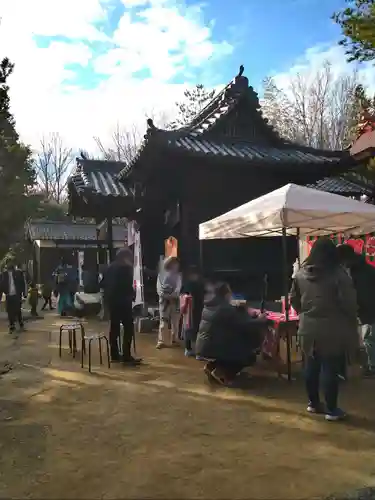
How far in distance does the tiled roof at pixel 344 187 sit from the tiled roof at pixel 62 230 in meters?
16.1

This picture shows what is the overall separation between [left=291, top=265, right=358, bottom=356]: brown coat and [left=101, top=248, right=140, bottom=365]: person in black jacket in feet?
11.5

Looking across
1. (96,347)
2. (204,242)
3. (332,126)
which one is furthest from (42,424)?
(332,126)

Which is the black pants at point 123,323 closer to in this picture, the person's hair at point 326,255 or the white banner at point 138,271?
the person's hair at point 326,255

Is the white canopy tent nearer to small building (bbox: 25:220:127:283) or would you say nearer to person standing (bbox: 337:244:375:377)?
person standing (bbox: 337:244:375:377)

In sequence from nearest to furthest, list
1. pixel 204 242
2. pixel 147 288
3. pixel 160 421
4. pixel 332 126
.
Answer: pixel 160 421 < pixel 204 242 < pixel 147 288 < pixel 332 126

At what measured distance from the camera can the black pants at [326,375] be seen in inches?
189

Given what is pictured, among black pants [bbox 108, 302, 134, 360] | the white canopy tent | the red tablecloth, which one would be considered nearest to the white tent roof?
the white canopy tent

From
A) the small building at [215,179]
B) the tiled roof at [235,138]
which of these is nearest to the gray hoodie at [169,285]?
the small building at [215,179]

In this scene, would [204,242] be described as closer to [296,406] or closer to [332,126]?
[296,406]

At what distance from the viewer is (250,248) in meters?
11.6

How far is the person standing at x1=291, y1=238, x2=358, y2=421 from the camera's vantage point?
4738 millimetres

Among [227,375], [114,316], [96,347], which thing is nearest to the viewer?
[227,375]

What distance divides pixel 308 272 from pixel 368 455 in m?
1.75

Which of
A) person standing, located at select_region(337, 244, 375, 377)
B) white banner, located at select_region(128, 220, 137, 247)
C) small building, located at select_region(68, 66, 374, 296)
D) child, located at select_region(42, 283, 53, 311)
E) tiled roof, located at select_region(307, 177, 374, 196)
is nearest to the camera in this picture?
person standing, located at select_region(337, 244, 375, 377)
